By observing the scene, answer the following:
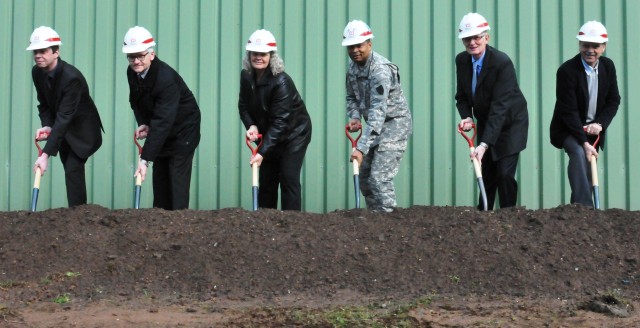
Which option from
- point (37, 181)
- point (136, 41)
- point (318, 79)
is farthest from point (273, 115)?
point (37, 181)

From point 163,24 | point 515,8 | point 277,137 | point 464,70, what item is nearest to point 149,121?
point 277,137

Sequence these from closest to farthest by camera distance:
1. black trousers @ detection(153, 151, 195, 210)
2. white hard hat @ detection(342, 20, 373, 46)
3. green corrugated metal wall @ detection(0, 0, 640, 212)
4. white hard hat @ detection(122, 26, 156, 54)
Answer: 1. white hard hat @ detection(342, 20, 373, 46)
2. white hard hat @ detection(122, 26, 156, 54)
3. black trousers @ detection(153, 151, 195, 210)
4. green corrugated metal wall @ detection(0, 0, 640, 212)

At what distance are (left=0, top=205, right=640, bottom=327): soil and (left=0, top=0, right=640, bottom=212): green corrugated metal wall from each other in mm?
2334

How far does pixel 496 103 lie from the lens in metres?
9.41

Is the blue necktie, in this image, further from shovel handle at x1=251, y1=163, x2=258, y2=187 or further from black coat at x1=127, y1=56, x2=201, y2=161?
black coat at x1=127, y1=56, x2=201, y2=161

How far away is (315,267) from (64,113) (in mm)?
2994

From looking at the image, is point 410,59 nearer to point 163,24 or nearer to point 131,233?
point 163,24

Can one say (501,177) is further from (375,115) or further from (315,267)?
(315,267)

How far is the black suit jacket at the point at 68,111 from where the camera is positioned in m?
9.82

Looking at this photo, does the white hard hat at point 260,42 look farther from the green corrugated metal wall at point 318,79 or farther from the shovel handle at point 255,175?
the green corrugated metal wall at point 318,79

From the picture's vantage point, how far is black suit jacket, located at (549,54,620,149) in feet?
30.9

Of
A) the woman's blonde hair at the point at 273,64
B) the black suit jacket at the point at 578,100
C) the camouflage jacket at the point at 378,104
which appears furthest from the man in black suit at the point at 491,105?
the woman's blonde hair at the point at 273,64

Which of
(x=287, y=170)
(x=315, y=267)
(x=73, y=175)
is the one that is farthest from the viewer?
(x=73, y=175)

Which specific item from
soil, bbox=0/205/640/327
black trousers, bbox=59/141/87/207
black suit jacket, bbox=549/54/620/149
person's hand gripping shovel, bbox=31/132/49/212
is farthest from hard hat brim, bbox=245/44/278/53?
Result: black suit jacket, bbox=549/54/620/149
